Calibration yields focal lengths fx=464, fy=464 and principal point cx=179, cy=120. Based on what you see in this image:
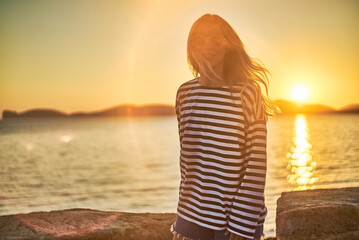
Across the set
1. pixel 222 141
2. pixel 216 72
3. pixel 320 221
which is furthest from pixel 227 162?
pixel 320 221

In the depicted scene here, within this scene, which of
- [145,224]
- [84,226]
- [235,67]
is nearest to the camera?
[235,67]

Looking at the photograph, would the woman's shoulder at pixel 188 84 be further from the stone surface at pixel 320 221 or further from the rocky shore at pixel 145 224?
the stone surface at pixel 320 221

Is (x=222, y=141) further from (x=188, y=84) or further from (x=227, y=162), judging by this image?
(x=188, y=84)

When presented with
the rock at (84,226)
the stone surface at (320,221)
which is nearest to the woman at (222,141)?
the rock at (84,226)

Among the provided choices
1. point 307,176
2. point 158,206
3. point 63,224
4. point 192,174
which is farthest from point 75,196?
point 192,174

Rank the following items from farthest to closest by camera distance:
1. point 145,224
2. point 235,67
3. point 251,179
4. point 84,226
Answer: point 145,224 → point 84,226 → point 235,67 → point 251,179

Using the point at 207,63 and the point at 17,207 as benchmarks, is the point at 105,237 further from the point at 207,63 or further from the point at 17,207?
the point at 17,207

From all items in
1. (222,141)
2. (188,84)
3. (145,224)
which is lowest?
(145,224)

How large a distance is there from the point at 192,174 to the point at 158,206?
15219mm

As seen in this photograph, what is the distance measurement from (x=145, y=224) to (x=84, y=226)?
2.10 feet

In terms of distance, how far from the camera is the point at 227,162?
7.69 feet

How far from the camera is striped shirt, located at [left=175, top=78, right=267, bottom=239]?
7.47ft

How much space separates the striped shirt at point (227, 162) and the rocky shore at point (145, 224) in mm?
2381

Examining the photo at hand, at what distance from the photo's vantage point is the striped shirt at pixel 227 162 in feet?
7.47
